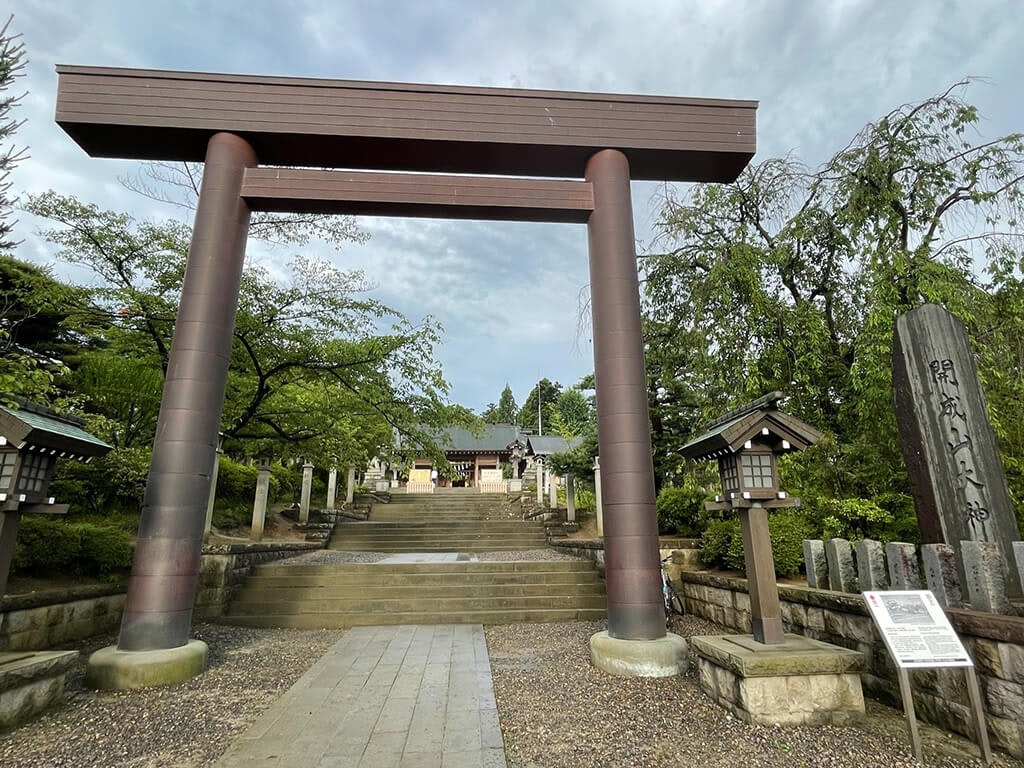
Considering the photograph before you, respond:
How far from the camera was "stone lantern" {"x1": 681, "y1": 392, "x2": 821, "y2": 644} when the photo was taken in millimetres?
4098

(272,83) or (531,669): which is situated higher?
(272,83)

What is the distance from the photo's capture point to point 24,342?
11531mm

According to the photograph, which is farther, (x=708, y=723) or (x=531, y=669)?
(x=531, y=669)

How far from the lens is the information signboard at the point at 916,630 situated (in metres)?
2.97

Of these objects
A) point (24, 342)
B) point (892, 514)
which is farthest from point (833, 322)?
point (24, 342)

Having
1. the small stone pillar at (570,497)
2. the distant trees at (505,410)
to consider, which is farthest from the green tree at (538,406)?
the small stone pillar at (570,497)

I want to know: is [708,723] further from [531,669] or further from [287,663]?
[287,663]

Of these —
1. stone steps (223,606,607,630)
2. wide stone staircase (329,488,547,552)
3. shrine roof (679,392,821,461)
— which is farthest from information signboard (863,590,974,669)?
wide stone staircase (329,488,547,552)

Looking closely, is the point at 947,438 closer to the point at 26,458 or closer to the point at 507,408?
the point at 26,458

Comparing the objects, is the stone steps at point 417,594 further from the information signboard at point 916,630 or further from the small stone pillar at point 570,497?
the small stone pillar at point 570,497

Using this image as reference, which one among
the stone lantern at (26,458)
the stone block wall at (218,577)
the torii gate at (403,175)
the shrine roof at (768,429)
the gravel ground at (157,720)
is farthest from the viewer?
the stone block wall at (218,577)

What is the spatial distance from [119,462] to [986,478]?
10980mm

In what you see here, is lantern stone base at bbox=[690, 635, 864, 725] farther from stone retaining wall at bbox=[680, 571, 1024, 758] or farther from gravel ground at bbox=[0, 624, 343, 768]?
gravel ground at bbox=[0, 624, 343, 768]

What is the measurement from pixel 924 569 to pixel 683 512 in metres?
5.80
